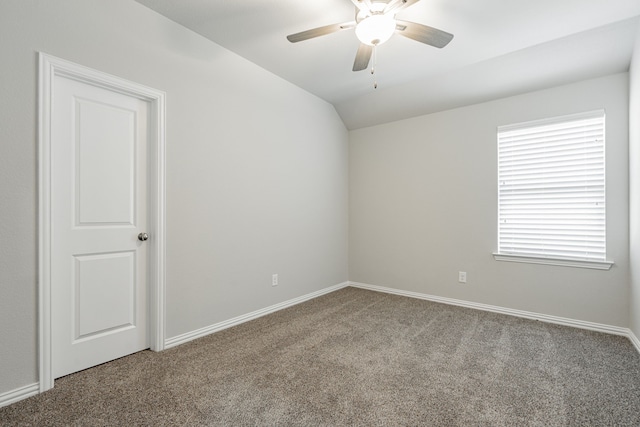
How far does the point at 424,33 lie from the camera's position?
77.7 inches

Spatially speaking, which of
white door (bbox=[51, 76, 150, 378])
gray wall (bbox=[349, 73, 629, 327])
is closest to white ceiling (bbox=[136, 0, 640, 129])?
gray wall (bbox=[349, 73, 629, 327])

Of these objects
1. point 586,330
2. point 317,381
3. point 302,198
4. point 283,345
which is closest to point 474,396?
point 317,381

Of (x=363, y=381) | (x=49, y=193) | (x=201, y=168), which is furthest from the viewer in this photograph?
(x=201, y=168)

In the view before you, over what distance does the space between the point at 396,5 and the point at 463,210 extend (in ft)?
8.19

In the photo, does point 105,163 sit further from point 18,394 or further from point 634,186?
point 634,186

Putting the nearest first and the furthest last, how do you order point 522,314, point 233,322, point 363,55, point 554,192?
point 363,55
point 233,322
point 554,192
point 522,314

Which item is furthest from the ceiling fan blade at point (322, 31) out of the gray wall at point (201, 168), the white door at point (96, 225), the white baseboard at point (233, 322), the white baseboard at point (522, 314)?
the white baseboard at point (522, 314)

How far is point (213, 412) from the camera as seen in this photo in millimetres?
1635

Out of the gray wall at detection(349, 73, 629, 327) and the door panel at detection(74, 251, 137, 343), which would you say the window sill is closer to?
the gray wall at detection(349, 73, 629, 327)

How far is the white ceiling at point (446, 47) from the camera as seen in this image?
7.23 feet

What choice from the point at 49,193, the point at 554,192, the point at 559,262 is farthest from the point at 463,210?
the point at 49,193

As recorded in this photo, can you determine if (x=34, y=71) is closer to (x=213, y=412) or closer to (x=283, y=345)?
(x=213, y=412)

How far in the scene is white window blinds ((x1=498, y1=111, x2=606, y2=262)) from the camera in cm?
283

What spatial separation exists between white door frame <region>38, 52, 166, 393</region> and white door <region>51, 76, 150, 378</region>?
0.05 meters
